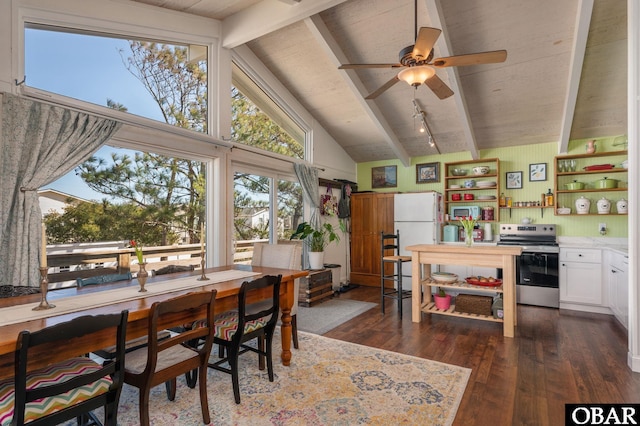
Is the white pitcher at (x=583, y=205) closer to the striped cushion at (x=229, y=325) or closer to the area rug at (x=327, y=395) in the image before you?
the area rug at (x=327, y=395)

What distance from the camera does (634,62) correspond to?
8.68 ft

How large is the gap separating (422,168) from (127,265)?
514 cm

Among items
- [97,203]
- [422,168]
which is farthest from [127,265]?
[422,168]

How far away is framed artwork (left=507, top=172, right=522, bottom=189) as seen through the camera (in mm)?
5430

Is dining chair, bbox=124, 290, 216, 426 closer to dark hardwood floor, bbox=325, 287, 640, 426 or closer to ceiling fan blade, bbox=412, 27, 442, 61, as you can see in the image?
dark hardwood floor, bbox=325, 287, 640, 426

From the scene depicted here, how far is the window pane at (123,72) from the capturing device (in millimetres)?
2697

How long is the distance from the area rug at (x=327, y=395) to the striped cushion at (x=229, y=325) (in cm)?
43

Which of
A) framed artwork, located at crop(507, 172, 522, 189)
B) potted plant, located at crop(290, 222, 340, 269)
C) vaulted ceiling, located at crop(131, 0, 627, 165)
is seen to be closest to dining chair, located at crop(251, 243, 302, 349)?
potted plant, located at crop(290, 222, 340, 269)

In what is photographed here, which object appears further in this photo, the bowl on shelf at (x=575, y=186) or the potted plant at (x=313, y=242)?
the potted plant at (x=313, y=242)

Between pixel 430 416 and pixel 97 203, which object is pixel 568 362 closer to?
pixel 430 416

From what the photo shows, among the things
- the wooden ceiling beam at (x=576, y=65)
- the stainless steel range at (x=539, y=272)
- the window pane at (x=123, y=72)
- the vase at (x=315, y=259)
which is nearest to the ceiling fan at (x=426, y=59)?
the wooden ceiling beam at (x=576, y=65)

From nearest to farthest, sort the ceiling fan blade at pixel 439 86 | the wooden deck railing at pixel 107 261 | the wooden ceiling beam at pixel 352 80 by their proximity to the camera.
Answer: the wooden deck railing at pixel 107 261 → the ceiling fan blade at pixel 439 86 → the wooden ceiling beam at pixel 352 80

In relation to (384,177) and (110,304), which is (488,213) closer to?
(384,177)

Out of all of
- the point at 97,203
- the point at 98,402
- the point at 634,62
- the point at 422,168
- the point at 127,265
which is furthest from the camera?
the point at 422,168
